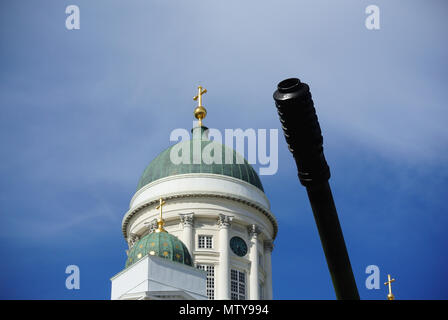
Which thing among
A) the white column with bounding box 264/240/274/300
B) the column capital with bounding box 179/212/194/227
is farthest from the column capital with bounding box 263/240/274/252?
the column capital with bounding box 179/212/194/227

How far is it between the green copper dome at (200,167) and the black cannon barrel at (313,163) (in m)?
56.6

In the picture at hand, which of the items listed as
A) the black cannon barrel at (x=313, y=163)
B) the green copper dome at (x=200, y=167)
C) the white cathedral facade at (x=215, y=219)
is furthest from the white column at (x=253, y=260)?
the black cannon barrel at (x=313, y=163)

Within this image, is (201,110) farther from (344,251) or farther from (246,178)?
(344,251)

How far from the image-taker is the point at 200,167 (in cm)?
6644

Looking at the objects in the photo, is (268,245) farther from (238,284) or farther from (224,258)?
(224,258)

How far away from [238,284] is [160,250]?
18.7 m

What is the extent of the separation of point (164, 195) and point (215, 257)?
21.2ft

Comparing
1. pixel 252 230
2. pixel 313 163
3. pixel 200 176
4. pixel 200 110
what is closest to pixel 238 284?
pixel 252 230

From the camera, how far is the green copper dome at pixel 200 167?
219 feet

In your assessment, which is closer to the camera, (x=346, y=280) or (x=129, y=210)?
(x=346, y=280)
